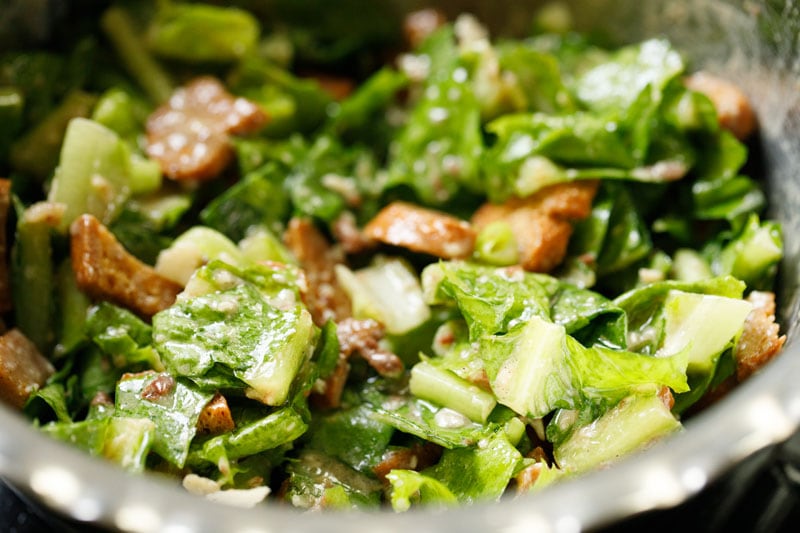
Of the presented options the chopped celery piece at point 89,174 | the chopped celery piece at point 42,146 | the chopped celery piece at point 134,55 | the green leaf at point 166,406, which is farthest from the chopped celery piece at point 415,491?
the chopped celery piece at point 134,55

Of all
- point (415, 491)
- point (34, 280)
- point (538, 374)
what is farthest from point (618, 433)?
point (34, 280)

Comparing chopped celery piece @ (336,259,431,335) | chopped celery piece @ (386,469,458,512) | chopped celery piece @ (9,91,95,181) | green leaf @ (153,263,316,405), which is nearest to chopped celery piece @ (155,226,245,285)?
green leaf @ (153,263,316,405)

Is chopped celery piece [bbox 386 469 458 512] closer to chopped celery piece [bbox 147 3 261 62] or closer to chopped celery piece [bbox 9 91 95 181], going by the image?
chopped celery piece [bbox 9 91 95 181]

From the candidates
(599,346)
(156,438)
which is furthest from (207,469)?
(599,346)

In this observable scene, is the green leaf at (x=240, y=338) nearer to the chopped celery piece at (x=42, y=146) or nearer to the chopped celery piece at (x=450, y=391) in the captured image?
the chopped celery piece at (x=450, y=391)

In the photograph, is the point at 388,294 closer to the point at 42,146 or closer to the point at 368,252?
the point at 368,252

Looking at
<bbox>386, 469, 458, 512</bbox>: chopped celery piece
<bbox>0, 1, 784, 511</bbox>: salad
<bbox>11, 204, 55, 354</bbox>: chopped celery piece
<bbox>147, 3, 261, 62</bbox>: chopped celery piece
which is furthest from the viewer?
<bbox>147, 3, 261, 62</bbox>: chopped celery piece

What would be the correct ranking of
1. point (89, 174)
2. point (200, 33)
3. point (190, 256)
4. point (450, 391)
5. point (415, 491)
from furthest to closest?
point (200, 33) < point (89, 174) < point (190, 256) < point (450, 391) < point (415, 491)
